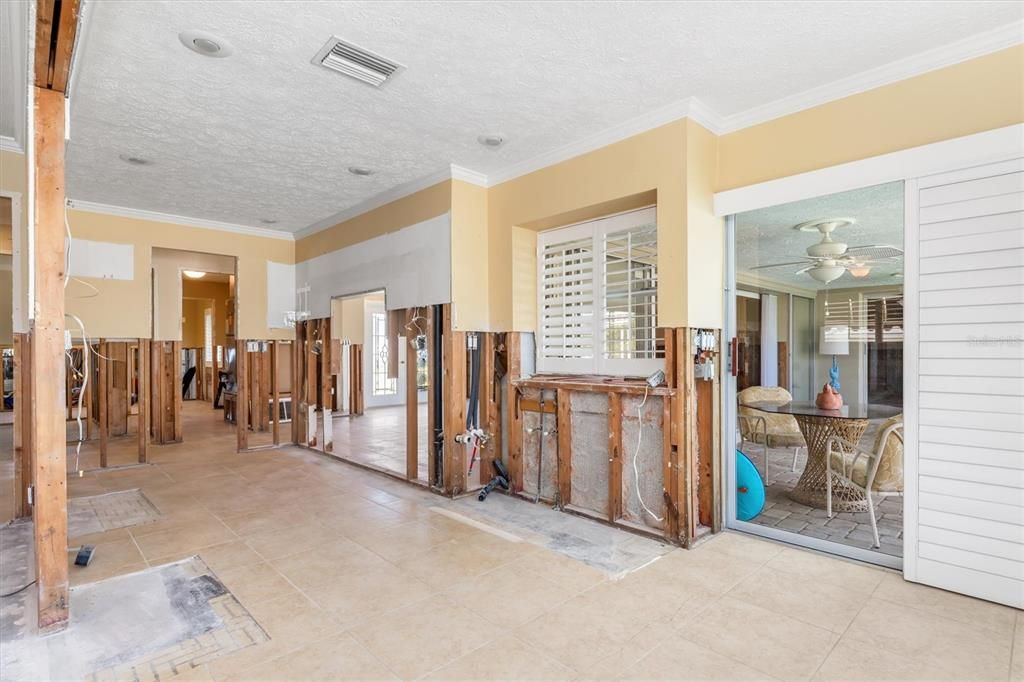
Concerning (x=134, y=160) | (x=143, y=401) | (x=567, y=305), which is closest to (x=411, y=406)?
(x=567, y=305)

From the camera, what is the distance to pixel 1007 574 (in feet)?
8.64

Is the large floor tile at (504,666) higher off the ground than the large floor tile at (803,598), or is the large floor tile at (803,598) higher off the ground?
the large floor tile at (803,598)

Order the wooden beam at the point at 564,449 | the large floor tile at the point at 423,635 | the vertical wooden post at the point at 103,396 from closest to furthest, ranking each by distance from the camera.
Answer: the large floor tile at the point at 423,635 → the wooden beam at the point at 564,449 → the vertical wooden post at the point at 103,396

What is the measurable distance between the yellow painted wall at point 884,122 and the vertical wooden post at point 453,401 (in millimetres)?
2413

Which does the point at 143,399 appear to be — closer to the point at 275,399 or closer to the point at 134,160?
the point at 275,399

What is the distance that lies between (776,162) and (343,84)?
107 inches

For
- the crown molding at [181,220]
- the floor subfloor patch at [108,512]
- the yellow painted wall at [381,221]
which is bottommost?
the floor subfloor patch at [108,512]

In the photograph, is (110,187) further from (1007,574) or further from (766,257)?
(1007,574)

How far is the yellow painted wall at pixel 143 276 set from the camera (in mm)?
5742

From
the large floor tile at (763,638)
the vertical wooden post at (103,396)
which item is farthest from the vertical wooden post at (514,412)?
the vertical wooden post at (103,396)

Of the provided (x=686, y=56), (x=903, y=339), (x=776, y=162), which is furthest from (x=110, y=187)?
(x=903, y=339)

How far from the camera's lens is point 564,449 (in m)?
4.23

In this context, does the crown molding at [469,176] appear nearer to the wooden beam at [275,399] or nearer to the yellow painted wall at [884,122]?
the yellow painted wall at [884,122]

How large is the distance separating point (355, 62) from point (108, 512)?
12.8ft
